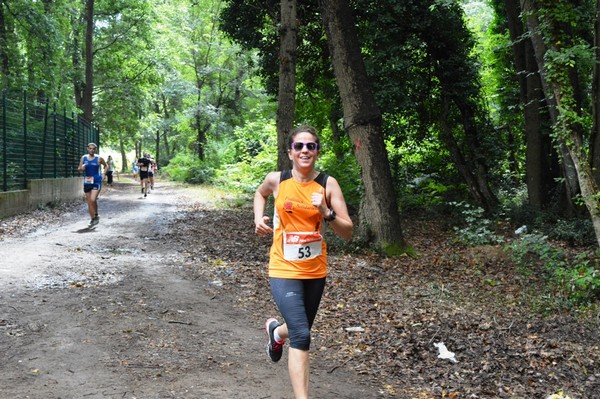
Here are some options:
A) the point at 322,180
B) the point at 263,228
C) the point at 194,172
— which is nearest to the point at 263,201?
the point at 263,228

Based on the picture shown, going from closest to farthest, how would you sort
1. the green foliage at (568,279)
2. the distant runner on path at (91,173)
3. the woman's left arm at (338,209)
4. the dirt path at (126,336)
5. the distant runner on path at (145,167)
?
the woman's left arm at (338,209) → the dirt path at (126,336) → the green foliage at (568,279) → the distant runner on path at (91,173) → the distant runner on path at (145,167)

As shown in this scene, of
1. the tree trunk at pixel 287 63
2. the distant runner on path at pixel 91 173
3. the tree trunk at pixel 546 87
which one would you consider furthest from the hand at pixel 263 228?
the distant runner on path at pixel 91 173

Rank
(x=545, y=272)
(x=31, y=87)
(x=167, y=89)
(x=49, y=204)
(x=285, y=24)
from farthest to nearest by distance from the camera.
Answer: (x=167, y=89)
(x=31, y=87)
(x=49, y=204)
(x=285, y=24)
(x=545, y=272)

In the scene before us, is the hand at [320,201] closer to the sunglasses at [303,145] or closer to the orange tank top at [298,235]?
the orange tank top at [298,235]

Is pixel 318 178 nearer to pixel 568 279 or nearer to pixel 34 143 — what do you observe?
pixel 568 279

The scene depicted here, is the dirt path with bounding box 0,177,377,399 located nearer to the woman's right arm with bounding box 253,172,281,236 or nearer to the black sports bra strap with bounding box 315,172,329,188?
the woman's right arm with bounding box 253,172,281,236

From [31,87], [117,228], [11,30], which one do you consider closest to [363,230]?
[117,228]

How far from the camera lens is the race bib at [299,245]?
4129 mm

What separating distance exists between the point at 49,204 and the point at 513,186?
16.3 metres

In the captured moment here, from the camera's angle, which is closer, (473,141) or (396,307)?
(396,307)

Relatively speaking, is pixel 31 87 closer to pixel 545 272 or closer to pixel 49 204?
pixel 49 204

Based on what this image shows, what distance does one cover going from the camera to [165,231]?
14273mm

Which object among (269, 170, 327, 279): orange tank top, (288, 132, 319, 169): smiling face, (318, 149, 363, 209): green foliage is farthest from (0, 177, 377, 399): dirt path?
(318, 149, 363, 209): green foliage

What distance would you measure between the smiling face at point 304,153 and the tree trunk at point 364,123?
7.06 m
